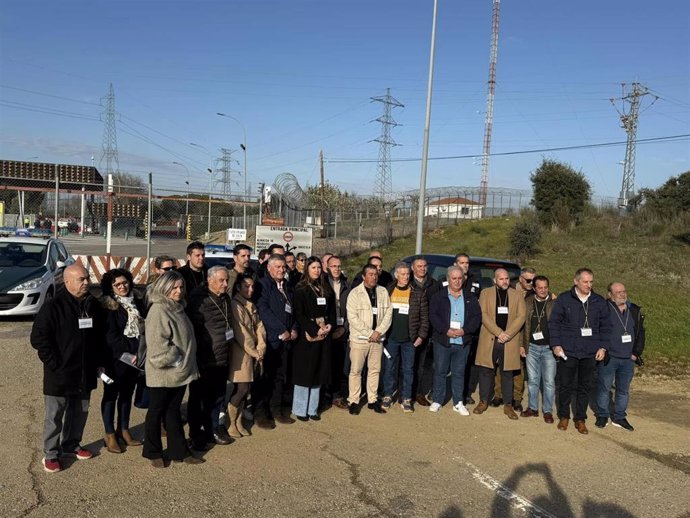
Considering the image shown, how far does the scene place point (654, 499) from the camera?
5.10 m

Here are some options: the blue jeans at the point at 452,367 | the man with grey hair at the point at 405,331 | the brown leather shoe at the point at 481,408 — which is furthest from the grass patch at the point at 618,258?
the man with grey hair at the point at 405,331

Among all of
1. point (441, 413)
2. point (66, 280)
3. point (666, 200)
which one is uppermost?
point (666, 200)

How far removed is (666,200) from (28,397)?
34540mm

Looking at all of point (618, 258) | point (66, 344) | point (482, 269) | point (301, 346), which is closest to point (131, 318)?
point (66, 344)

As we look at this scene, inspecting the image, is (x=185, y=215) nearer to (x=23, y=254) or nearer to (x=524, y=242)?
(x=524, y=242)

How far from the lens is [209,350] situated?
225 inches

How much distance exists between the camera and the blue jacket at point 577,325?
6.98 meters

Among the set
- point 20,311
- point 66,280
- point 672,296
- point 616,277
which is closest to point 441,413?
point 66,280

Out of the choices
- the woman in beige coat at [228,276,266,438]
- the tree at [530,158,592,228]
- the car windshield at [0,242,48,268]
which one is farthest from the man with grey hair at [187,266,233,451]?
the tree at [530,158,592,228]

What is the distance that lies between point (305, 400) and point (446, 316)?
203 centimetres

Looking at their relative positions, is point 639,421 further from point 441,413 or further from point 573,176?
point 573,176

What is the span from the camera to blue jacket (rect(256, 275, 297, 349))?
6695 mm

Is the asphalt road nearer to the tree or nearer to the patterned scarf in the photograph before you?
the patterned scarf

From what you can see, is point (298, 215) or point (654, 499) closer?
point (654, 499)
